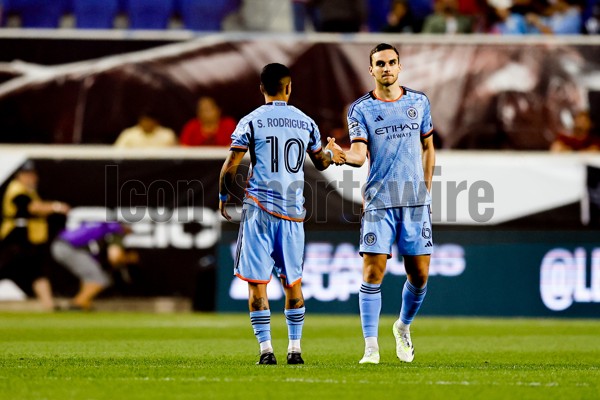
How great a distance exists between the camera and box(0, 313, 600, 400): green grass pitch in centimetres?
681

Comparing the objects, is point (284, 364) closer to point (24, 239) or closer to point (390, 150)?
point (390, 150)

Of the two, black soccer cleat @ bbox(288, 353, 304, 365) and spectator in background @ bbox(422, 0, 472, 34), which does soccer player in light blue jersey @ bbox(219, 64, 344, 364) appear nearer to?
black soccer cleat @ bbox(288, 353, 304, 365)

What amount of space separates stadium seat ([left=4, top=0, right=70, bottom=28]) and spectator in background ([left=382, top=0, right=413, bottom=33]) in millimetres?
5641

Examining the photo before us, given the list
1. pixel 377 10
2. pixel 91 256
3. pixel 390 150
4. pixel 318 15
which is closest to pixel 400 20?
pixel 318 15

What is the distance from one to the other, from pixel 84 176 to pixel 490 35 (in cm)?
657

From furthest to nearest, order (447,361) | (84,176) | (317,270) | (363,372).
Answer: (84,176) < (317,270) < (447,361) < (363,372)

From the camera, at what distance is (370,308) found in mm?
8602

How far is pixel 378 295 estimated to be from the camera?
8.67 metres

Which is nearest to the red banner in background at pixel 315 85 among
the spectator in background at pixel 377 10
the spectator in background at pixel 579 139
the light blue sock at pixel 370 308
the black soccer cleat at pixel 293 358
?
the spectator in background at pixel 579 139

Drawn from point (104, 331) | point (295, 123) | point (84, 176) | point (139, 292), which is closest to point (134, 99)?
point (84, 176)

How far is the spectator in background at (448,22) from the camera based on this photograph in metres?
17.8

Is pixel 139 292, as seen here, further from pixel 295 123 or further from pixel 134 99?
pixel 295 123

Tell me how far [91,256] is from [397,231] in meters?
8.87

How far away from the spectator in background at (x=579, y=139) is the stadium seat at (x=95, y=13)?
7.73 metres
